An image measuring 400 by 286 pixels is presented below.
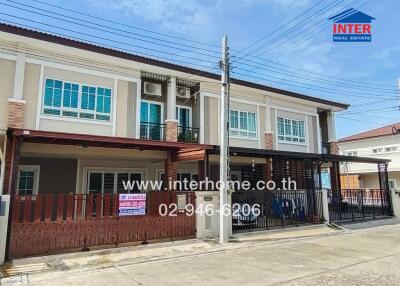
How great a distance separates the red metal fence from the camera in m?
8.35

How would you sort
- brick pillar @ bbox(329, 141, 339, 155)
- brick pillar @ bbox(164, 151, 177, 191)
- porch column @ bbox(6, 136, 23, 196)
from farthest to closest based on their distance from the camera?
1. brick pillar @ bbox(329, 141, 339, 155)
2. brick pillar @ bbox(164, 151, 177, 191)
3. porch column @ bbox(6, 136, 23, 196)

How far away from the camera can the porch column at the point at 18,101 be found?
11609mm

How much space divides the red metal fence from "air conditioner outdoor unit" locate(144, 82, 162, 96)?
241 inches

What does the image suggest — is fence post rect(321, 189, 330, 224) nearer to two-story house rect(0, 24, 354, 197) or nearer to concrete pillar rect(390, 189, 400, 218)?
two-story house rect(0, 24, 354, 197)

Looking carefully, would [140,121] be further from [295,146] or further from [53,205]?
[295,146]

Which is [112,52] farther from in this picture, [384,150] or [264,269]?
[384,150]

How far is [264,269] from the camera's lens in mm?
7391

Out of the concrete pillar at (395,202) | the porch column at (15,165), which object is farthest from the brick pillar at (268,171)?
the porch column at (15,165)

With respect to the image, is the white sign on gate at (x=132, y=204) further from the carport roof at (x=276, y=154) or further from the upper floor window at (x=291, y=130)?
the upper floor window at (x=291, y=130)

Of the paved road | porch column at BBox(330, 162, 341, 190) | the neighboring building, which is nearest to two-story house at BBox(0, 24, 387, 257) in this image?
the paved road

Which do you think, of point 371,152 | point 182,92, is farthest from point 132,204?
point 371,152

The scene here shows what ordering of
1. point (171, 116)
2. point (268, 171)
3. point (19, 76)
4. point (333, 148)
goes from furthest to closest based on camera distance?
1. point (333, 148)
2. point (268, 171)
3. point (171, 116)
4. point (19, 76)

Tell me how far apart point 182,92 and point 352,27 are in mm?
7903

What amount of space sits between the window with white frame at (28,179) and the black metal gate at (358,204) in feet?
42.5
